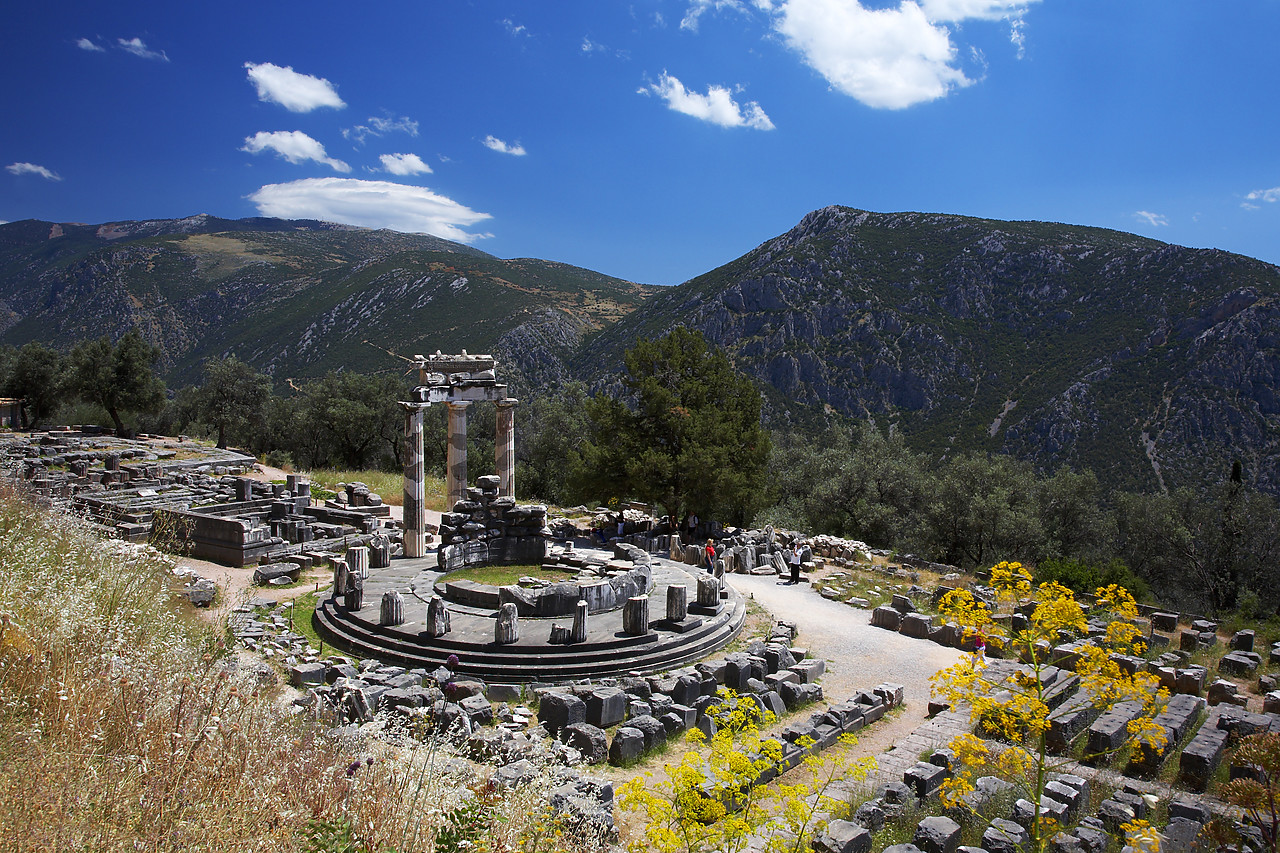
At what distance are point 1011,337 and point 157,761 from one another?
7594cm

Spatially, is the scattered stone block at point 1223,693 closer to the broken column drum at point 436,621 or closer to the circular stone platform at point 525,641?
the circular stone platform at point 525,641

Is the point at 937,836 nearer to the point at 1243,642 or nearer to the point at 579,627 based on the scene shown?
the point at 579,627

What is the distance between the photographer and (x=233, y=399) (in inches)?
1912

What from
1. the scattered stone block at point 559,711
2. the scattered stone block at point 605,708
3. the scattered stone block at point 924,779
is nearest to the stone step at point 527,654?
the scattered stone block at point 605,708

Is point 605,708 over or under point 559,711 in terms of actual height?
under

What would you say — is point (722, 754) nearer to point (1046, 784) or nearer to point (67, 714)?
point (67, 714)

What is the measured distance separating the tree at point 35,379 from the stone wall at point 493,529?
1779 inches

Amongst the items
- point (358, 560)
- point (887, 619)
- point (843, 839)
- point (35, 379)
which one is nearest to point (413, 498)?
point (358, 560)

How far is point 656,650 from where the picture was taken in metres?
14.9

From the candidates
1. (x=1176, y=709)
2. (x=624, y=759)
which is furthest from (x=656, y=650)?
(x=1176, y=709)

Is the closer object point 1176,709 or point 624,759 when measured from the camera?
point 624,759

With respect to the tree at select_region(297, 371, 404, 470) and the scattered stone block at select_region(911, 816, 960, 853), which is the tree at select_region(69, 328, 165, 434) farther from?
the scattered stone block at select_region(911, 816, 960, 853)

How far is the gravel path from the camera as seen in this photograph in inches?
528

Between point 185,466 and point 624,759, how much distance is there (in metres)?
34.8
